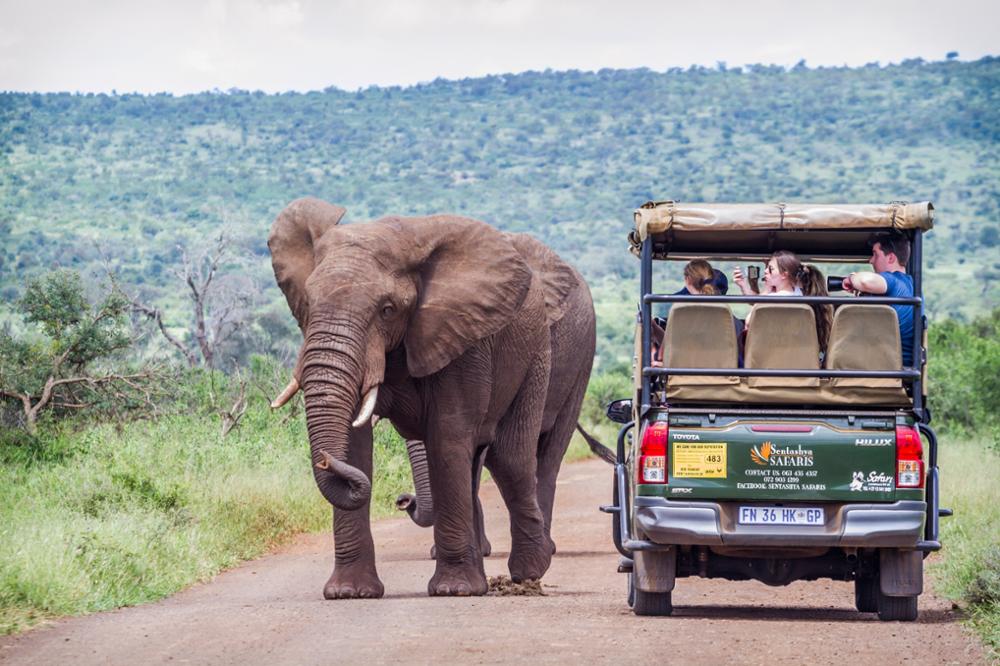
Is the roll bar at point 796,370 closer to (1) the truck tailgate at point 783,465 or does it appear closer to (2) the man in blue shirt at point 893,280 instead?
(2) the man in blue shirt at point 893,280

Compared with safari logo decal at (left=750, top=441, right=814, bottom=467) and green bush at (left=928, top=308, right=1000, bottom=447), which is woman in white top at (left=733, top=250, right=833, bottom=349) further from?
green bush at (left=928, top=308, right=1000, bottom=447)

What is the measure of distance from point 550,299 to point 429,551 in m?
2.51

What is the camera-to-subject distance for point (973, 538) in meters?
13.5

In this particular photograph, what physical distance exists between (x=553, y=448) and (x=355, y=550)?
4701 millimetres

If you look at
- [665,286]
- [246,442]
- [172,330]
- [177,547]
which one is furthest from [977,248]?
[177,547]

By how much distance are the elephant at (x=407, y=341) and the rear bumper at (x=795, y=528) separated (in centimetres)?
194

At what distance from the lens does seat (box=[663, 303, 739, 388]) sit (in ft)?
32.9

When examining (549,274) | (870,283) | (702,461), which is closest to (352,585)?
(702,461)

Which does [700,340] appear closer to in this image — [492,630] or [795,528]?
[795,528]

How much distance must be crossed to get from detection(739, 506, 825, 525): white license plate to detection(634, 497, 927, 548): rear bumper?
0.03 meters

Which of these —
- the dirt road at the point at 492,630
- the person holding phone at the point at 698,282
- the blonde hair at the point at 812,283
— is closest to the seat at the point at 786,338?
the blonde hair at the point at 812,283

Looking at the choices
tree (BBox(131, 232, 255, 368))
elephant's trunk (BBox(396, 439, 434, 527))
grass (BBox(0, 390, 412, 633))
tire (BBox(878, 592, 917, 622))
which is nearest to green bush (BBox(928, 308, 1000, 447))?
grass (BBox(0, 390, 412, 633))

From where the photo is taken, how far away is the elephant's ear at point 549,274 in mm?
14922

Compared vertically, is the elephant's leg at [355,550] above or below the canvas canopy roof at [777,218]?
below
